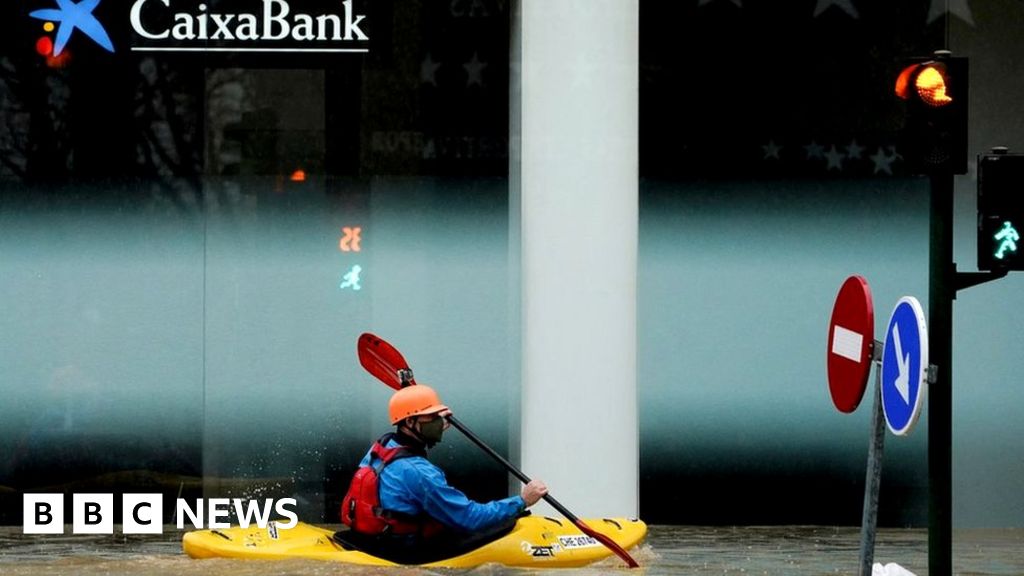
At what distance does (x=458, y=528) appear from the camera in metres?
10.5

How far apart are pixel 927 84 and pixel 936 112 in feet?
0.46

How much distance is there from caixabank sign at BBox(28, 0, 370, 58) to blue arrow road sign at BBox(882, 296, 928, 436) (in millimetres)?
6467

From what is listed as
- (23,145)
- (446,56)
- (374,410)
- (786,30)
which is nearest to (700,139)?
(786,30)

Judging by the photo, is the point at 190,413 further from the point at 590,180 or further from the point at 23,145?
the point at 590,180

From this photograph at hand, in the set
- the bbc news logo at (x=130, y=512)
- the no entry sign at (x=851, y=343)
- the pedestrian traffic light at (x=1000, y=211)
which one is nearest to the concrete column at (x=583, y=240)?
the bbc news logo at (x=130, y=512)

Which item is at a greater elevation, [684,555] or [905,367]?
[905,367]

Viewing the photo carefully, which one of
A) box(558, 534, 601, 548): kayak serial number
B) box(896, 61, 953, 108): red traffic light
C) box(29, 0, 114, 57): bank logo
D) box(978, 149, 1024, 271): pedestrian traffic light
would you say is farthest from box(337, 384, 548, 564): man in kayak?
box(29, 0, 114, 57): bank logo

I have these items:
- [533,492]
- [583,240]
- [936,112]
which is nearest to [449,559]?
[533,492]

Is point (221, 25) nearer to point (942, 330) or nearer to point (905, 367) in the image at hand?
point (942, 330)

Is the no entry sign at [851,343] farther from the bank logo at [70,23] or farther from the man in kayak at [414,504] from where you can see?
the bank logo at [70,23]

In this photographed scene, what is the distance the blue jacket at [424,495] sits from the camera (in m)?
10.3

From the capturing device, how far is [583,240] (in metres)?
13.1

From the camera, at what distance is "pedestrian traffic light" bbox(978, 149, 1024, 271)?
354 inches

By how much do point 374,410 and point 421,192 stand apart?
1.62m
